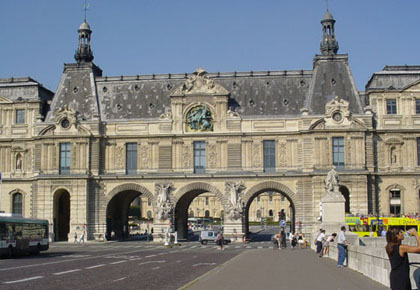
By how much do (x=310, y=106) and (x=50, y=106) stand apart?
27.7 metres

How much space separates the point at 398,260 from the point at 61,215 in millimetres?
58838

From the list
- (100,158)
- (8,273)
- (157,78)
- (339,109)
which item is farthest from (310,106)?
(8,273)

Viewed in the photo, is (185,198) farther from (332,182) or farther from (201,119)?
(332,182)

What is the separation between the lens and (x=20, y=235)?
40062mm

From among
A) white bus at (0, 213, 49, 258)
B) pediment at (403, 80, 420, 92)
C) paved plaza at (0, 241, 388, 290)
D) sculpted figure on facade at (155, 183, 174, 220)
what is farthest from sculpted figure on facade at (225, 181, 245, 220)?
paved plaza at (0, 241, 388, 290)

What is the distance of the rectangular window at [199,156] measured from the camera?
2494 inches

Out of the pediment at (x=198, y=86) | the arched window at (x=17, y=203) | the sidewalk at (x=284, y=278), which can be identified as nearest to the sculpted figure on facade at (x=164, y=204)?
the pediment at (x=198, y=86)

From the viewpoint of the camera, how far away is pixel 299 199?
61.4 m

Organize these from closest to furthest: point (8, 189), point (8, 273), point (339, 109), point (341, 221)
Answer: point (8, 273)
point (341, 221)
point (339, 109)
point (8, 189)

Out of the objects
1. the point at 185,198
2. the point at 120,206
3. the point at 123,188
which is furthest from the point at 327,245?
the point at 120,206

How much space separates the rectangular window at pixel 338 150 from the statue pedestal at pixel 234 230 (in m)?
11.3

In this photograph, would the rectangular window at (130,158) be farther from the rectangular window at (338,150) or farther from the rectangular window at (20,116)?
the rectangular window at (338,150)

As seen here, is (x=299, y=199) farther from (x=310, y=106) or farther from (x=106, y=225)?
(x=106, y=225)

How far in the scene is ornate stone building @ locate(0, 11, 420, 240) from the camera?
200 ft
